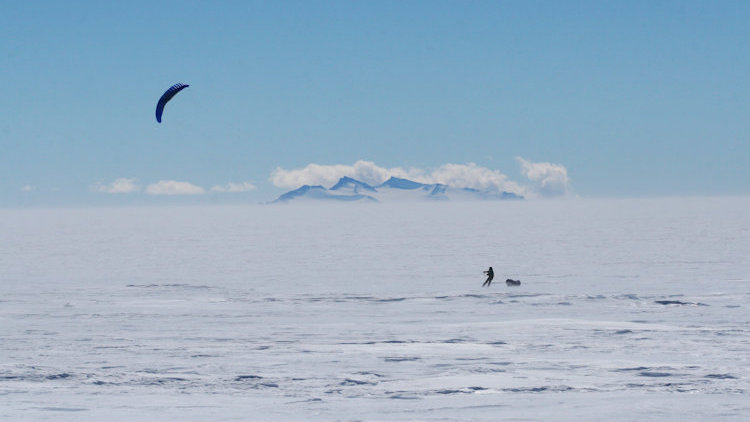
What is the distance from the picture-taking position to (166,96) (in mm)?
31500

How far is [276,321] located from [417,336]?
15.2 feet

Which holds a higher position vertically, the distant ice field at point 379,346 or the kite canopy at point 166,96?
the kite canopy at point 166,96

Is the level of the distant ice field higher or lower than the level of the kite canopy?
lower

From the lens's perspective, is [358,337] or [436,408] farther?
[358,337]

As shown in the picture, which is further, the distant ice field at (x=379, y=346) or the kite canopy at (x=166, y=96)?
the kite canopy at (x=166, y=96)

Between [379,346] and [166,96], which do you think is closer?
[379,346]

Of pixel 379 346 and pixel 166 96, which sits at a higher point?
pixel 166 96

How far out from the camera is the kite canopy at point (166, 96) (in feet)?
102

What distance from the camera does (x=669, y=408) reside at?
14039 mm

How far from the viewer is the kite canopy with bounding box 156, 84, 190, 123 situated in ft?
102

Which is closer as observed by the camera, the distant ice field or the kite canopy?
the distant ice field

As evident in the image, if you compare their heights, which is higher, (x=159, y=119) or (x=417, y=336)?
(x=159, y=119)

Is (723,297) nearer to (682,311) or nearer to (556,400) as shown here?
(682,311)

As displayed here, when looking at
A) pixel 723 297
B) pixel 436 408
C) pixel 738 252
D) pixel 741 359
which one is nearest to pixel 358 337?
pixel 436 408
